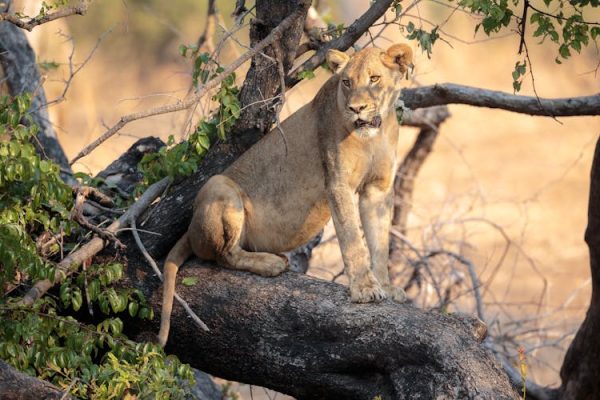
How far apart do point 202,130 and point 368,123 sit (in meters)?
0.95

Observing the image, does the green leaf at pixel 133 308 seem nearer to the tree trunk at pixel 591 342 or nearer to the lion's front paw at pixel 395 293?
the lion's front paw at pixel 395 293

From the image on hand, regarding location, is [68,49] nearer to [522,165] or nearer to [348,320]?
[522,165]

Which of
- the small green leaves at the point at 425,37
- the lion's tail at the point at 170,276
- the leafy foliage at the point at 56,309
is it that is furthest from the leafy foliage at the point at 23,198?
the small green leaves at the point at 425,37

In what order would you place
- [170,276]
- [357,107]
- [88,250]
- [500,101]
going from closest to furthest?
[357,107] < [170,276] < [88,250] < [500,101]

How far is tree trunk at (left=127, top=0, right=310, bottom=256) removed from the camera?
17.2 ft

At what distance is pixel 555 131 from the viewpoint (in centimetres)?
1795

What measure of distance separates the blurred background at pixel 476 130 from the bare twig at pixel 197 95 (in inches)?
123

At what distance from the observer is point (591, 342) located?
18.2ft

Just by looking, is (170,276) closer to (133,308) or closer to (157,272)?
(157,272)

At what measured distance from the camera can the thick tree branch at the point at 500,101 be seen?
5.57 metres

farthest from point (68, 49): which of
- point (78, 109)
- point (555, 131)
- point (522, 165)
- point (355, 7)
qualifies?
point (555, 131)

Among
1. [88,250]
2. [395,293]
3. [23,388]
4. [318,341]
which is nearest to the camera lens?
[23,388]

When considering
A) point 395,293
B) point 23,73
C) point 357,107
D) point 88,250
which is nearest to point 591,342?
point 395,293

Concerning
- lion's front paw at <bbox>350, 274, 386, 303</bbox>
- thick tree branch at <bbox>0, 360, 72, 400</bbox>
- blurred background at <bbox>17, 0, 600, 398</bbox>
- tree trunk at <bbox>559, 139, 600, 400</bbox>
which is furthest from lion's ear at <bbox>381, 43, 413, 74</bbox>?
blurred background at <bbox>17, 0, 600, 398</bbox>
